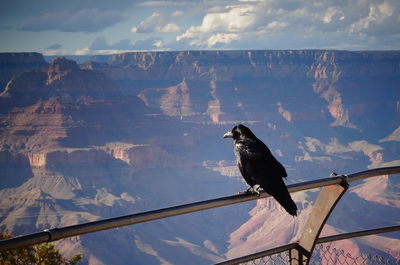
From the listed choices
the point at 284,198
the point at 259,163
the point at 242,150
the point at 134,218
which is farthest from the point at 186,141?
the point at 134,218

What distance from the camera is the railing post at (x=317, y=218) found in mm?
3473

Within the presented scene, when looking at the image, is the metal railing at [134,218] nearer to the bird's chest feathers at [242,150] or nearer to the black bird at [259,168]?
the black bird at [259,168]

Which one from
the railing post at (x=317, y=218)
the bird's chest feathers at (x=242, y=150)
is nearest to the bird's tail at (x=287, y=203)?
the railing post at (x=317, y=218)

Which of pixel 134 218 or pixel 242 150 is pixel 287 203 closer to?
pixel 242 150

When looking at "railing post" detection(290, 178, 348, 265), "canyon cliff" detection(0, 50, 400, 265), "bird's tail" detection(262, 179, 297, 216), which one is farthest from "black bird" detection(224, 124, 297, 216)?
"canyon cliff" detection(0, 50, 400, 265)

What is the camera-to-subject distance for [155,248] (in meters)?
59.9

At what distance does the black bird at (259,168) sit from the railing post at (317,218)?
5.0 inches

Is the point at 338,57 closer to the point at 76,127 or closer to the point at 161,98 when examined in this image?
the point at 161,98

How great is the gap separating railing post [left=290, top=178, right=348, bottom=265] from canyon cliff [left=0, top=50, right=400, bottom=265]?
48.0m

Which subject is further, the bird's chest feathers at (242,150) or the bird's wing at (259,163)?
the bird's chest feathers at (242,150)

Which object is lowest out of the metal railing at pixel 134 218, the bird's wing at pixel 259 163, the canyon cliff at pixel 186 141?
the canyon cliff at pixel 186 141

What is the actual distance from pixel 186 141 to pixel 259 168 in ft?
307

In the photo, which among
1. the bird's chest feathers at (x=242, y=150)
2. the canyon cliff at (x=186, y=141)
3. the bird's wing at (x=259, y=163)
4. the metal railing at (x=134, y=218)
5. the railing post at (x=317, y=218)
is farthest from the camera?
the canyon cliff at (x=186, y=141)

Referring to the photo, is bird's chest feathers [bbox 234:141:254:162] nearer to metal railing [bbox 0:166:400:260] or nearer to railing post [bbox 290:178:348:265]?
metal railing [bbox 0:166:400:260]
